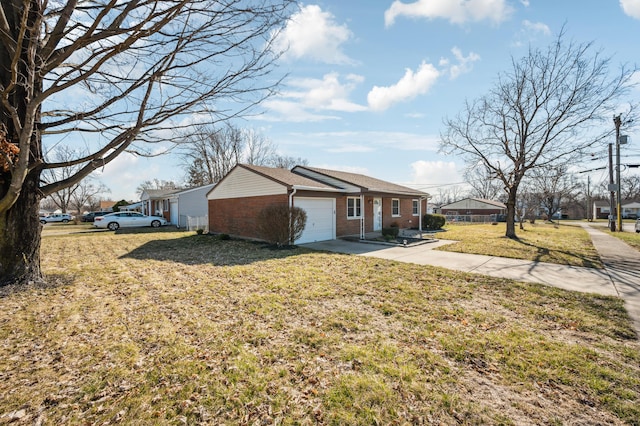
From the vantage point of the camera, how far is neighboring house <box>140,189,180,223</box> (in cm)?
2752

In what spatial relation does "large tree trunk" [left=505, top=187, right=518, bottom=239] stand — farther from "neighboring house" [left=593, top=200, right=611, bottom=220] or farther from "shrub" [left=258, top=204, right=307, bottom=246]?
"neighboring house" [left=593, top=200, right=611, bottom=220]

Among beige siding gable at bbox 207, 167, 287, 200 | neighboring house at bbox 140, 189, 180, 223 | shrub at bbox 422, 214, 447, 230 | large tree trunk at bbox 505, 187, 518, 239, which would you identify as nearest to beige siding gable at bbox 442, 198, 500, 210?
shrub at bbox 422, 214, 447, 230

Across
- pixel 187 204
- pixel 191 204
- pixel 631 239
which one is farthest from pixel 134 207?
pixel 631 239

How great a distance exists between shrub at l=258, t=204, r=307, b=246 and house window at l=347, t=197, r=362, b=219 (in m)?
3.90

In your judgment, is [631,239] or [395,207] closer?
[631,239]

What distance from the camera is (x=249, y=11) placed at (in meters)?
4.86

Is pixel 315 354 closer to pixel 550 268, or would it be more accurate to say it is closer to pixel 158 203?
pixel 550 268

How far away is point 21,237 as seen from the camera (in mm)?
5918

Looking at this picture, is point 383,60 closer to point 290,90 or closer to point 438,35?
point 438,35

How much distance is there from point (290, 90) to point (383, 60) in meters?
5.15

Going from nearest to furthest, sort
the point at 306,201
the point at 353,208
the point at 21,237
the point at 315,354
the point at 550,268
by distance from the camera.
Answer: the point at 315,354 → the point at 21,237 → the point at 550,268 → the point at 306,201 → the point at 353,208

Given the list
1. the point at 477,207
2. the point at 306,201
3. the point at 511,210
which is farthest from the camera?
the point at 477,207

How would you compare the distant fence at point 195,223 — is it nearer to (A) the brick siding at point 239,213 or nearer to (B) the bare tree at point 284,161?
(A) the brick siding at point 239,213

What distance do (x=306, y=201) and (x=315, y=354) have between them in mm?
10233
